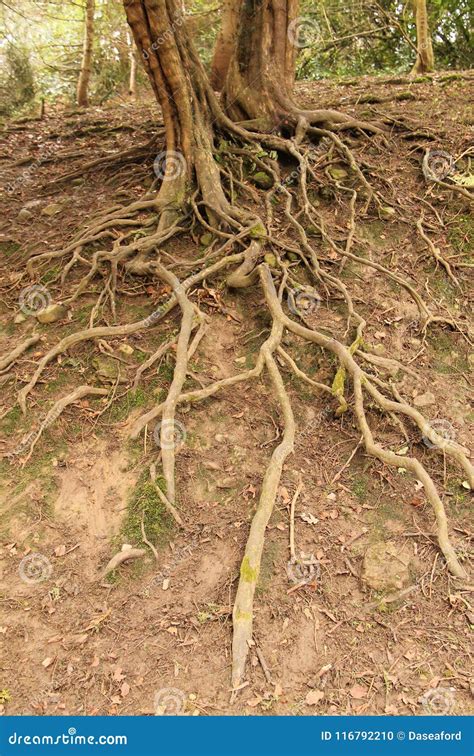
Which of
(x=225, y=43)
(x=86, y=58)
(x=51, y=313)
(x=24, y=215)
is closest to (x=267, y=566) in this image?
(x=51, y=313)

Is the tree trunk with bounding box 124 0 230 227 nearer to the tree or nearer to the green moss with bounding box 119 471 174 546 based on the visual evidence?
the tree

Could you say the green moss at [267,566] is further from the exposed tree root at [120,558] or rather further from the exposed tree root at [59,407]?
the exposed tree root at [59,407]

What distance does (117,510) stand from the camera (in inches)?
167

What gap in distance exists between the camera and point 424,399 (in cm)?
495

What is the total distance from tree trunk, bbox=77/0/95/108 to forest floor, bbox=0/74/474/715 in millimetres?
6087

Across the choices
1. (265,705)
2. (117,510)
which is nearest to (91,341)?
(117,510)

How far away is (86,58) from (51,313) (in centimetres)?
783

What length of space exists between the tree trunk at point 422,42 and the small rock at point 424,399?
10.1 m

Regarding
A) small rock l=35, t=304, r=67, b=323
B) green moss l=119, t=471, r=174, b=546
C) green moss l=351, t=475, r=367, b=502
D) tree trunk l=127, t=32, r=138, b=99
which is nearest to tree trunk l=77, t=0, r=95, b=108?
tree trunk l=127, t=32, r=138, b=99

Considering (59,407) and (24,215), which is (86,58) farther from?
(59,407)

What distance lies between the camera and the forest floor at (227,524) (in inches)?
133

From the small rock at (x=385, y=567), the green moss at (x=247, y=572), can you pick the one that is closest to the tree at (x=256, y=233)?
the green moss at (x=247, y=572)
